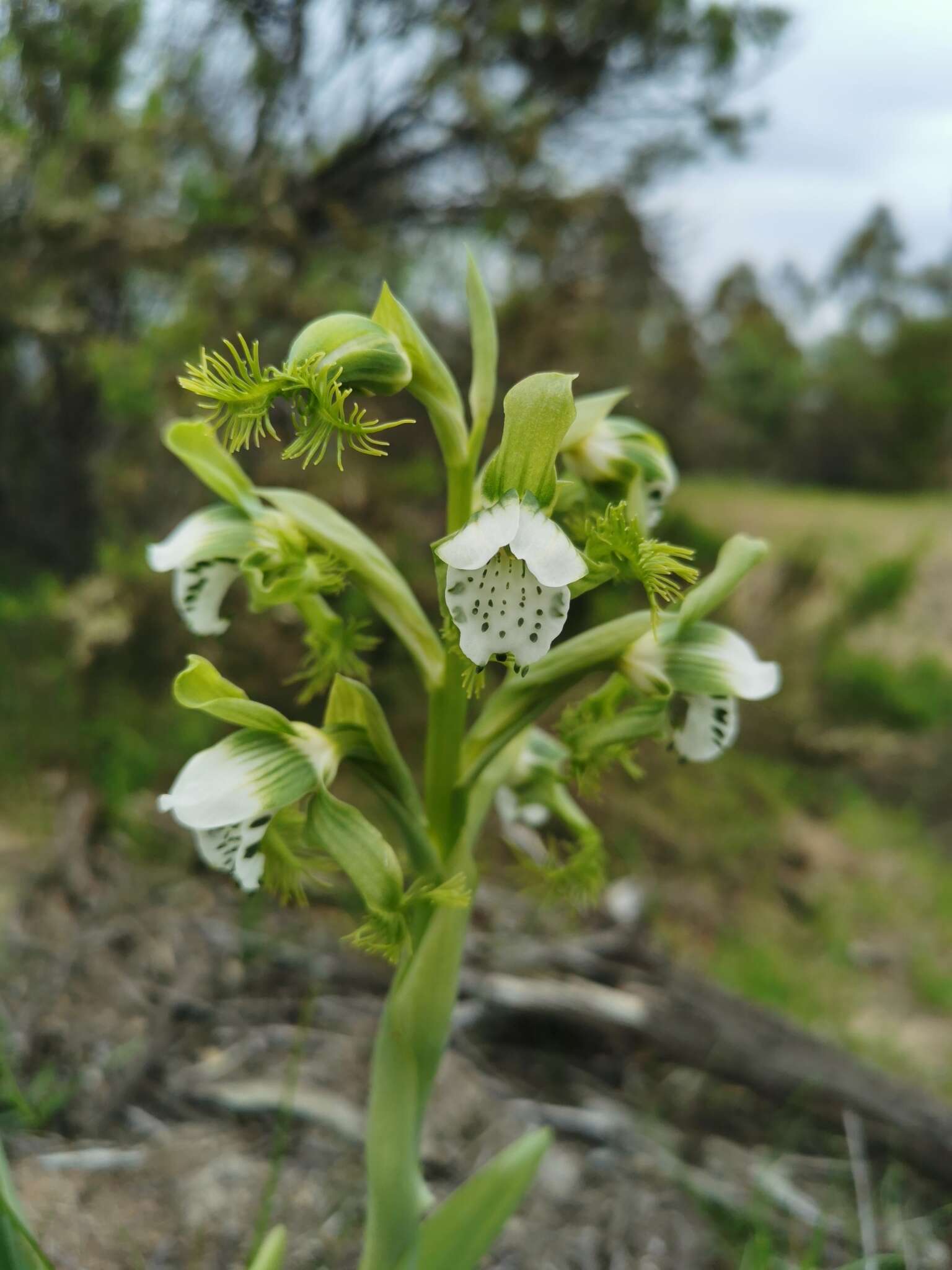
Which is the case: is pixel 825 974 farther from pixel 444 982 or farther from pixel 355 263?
pixel 355 263

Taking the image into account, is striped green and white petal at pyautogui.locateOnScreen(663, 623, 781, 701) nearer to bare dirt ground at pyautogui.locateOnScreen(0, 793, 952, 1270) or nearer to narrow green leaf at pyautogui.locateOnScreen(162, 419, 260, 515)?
narrow green leaf at pyautogui.locateOnScreen(162, 419, 260, 515)

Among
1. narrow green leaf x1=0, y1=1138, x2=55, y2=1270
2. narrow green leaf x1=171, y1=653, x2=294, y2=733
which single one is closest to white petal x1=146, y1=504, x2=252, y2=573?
narrow green leaf x1=171, y1=653, x2=294, y2=733

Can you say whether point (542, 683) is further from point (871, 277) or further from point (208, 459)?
point (871, 277)

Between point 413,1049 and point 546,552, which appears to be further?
point 413,1049

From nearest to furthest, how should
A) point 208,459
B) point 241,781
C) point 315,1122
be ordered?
point 241,781 < point 208,459 < point 315,1122

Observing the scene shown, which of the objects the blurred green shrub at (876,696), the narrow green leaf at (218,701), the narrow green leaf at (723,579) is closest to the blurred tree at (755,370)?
the blurred green shrub at (876,696)

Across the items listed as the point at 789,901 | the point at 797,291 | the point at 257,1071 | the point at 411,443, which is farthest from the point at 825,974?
the point at 797,291

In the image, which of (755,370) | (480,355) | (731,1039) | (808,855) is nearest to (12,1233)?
(480,355)
